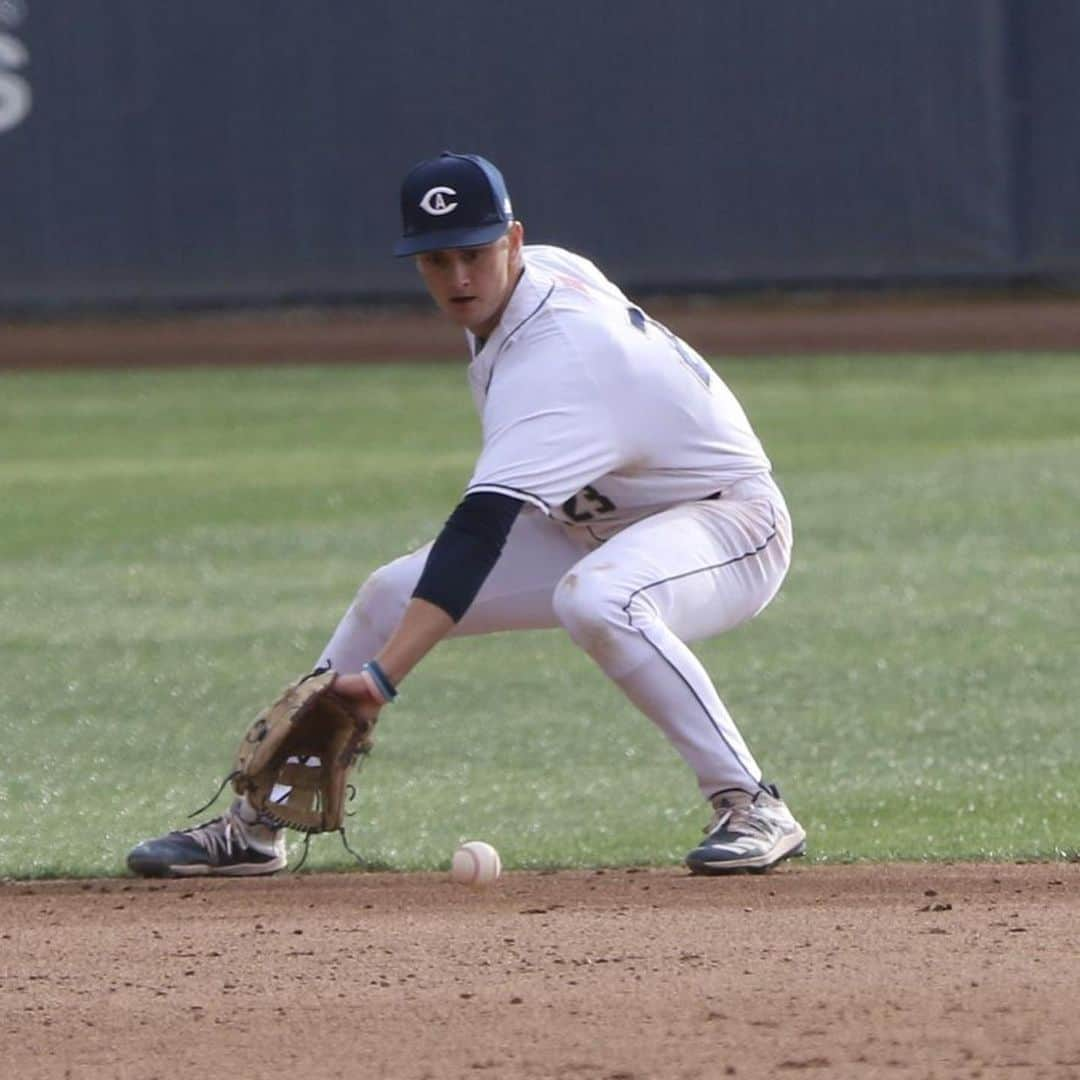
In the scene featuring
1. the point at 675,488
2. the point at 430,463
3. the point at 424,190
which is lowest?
the point at 430,463

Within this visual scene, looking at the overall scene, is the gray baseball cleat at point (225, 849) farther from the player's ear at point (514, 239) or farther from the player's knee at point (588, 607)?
the player's ear at point (514, 239)

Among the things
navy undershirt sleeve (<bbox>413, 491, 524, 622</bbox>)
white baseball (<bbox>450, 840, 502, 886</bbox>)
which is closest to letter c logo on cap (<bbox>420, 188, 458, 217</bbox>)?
navy undershirt sleeve (<bbox>413, 491, 524, 622</bbox>)

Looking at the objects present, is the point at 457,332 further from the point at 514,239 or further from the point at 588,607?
the point at 588,607

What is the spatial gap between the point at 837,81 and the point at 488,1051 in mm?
14170

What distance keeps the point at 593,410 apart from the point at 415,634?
22.0 inches

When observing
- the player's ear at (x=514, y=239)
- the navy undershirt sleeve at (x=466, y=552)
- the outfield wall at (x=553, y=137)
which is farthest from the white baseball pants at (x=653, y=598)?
the outfield wall at (x=553, y=137)

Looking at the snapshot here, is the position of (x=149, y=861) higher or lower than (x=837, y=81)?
lower

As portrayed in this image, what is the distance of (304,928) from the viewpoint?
4.18 m

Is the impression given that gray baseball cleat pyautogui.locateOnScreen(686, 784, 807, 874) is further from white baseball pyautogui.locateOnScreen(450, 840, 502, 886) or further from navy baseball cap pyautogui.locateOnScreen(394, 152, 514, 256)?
navy baseball cap pyautogui.locateOnScreen(394, 152, 514, 256)

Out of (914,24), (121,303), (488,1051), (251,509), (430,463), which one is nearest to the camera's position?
(488,1051)

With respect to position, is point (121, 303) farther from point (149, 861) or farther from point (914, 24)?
point (149, 861)

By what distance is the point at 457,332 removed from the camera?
1783 centimetres

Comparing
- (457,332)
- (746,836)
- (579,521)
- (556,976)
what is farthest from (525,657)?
(457,332)

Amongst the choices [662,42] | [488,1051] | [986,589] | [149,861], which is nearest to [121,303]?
[662,42]
